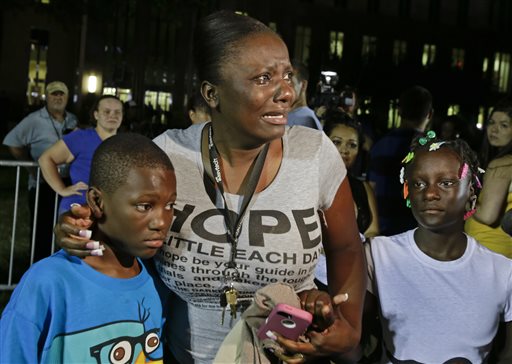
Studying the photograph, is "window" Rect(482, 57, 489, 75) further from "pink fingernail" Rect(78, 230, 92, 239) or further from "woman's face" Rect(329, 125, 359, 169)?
"pink fingernail" Rect(78, 230, 92, 239)

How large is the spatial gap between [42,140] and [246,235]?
654cm

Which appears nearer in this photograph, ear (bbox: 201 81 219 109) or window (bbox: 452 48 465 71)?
ear (bbox: 201 81 219 109)

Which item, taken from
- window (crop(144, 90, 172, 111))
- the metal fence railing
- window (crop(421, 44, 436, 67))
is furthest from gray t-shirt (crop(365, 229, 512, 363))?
window (crop(421, 44, 436, 67))

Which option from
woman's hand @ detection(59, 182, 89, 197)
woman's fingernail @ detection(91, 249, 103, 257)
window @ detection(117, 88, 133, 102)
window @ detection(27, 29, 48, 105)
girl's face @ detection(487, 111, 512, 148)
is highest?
window @ detection(27, 29, 48, 105)

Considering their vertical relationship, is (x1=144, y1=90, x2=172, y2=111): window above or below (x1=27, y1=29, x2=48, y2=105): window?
below

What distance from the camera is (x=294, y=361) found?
7.04 ft

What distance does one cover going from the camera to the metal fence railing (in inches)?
298

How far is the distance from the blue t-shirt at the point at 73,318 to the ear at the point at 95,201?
0.16m

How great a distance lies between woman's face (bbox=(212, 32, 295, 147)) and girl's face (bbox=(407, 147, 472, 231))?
0.86 metres

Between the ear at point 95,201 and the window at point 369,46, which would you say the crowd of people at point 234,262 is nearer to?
the ear at point 95,201

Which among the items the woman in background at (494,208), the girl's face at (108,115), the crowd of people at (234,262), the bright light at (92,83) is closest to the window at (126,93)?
the bright light at (92,83)

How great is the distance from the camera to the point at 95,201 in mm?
2369

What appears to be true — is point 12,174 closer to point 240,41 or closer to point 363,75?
point 240,41

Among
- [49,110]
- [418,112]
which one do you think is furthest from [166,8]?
[418,112]
